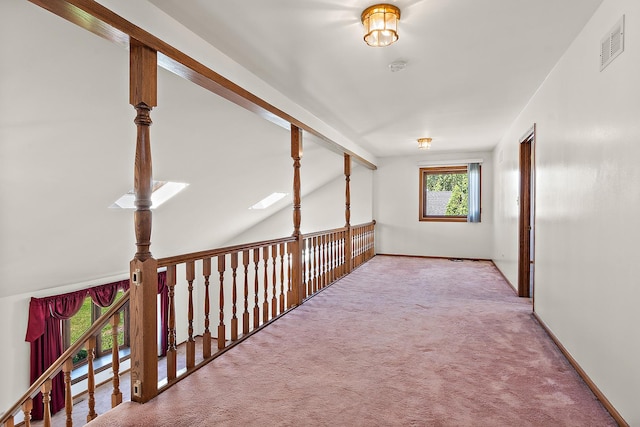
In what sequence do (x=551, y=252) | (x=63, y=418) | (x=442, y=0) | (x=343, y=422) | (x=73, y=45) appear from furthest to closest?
(x=63, y=418)
(x=551, y=252)
(x=73, y=45)
(x=442, y=0)
(x=343, y=422)

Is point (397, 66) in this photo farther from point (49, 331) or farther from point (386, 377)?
point (49, 331)

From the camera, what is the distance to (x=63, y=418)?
504 cm

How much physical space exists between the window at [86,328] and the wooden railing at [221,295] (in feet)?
3.55

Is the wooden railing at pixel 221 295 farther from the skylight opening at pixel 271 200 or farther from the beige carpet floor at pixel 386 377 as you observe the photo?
the skylight opening at pixel 271 200

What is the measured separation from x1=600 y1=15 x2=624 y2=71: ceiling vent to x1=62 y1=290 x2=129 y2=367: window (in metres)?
6.33

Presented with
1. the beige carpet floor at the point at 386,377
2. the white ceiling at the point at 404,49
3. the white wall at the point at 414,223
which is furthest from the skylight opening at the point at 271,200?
the beige carpet floor at the point at 386,377

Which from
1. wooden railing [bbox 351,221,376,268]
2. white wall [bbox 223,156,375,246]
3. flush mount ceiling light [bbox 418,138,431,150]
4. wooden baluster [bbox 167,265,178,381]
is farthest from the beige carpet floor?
white wall [bbox 223,156,375,246]

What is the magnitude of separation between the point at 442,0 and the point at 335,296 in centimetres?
330

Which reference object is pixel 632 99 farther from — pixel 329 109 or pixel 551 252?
pixel 329 109

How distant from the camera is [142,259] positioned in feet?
6.85

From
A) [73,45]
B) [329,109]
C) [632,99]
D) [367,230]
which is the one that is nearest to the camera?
[632,99]

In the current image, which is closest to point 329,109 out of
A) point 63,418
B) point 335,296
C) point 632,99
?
point 335,296

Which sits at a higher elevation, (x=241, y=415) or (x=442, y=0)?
(x=442, y=0)

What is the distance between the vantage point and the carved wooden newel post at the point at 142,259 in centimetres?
207
